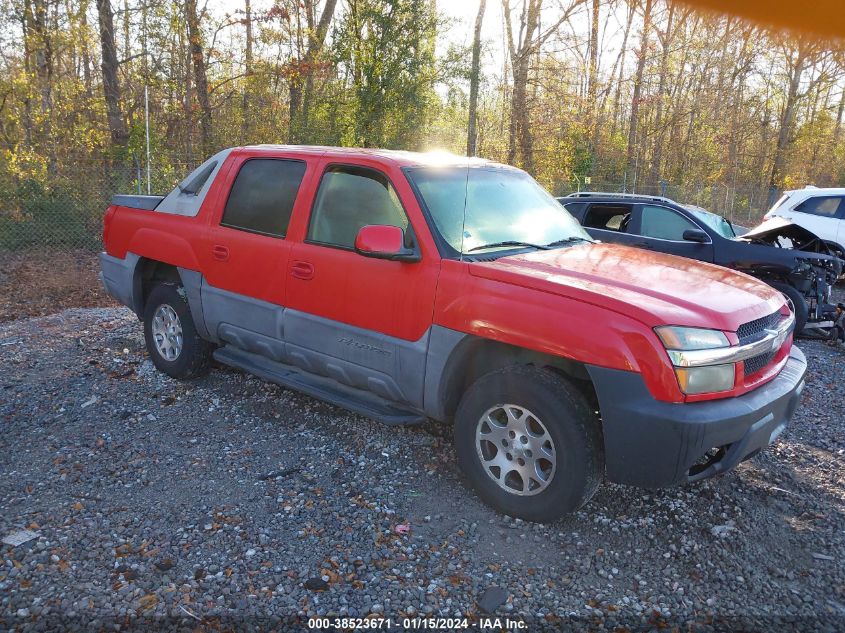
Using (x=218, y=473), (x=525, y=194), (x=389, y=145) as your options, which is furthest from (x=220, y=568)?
(x=389, y=145)

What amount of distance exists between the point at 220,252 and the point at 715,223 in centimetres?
683

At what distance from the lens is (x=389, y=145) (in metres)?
15.3

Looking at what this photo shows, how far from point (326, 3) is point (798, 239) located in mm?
13785

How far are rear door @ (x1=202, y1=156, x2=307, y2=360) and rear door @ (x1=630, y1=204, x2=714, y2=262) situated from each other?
5537 mm

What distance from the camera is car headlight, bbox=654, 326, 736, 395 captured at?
2.86 metres

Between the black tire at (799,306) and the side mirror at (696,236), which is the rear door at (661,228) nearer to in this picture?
the side mirror at (696,236)

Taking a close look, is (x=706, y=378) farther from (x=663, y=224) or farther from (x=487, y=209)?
(x=663, y=224)

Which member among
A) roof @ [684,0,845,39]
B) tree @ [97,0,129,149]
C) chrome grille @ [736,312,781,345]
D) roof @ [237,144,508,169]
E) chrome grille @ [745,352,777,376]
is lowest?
chrome grille @ [745,352,777,376]

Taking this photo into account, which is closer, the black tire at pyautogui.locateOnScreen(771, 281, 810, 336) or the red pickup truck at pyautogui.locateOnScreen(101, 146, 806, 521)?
the red pickup truck at pyautogui.locateOnScreen(101, 146, 806, 521)

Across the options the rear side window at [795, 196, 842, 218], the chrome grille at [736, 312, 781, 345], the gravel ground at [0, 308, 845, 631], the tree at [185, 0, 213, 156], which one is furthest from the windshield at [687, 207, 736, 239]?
the tree at [185, 0, 213, 156]

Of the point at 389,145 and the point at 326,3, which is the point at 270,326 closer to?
the point at 389,145

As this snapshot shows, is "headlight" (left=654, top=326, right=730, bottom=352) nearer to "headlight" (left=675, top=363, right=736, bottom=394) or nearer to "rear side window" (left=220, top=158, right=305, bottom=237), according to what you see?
"headlight" (left=675, top=363, right=736, bottom=394)

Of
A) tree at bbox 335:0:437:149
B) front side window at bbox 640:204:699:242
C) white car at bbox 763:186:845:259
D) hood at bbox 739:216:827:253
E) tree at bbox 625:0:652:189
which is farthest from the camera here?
tree at bbox 625:0:652:189

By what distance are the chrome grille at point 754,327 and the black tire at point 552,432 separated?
32.7 inches
